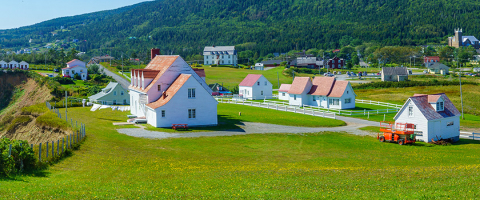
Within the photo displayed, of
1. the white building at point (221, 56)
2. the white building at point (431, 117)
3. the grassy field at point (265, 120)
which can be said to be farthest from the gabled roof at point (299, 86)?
the white building at point (221, 56)

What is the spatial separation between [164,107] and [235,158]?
56.5ft

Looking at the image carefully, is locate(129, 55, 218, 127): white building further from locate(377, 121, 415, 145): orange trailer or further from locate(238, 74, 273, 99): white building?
locate(238, 74, 273, 99): white building

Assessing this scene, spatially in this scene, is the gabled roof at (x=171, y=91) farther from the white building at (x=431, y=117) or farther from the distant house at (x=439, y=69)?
the distant house at (x=439, y=69)

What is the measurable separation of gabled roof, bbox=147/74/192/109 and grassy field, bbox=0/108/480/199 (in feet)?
24.6

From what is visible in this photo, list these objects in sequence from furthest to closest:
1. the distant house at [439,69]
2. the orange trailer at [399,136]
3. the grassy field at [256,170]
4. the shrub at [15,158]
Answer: the distant house at [439,69], the orange trailer at [399,136], the shrub at [15,158], the grassy field at [256,170]

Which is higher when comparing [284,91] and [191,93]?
[191,93]

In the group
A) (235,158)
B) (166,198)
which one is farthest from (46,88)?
(166,198)

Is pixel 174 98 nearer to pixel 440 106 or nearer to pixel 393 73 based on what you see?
pixel 440 106

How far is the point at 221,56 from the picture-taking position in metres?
190

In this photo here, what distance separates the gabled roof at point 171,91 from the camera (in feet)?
149

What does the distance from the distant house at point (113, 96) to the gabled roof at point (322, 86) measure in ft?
113

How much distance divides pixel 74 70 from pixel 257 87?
59.9 metres

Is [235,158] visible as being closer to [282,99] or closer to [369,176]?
[369,176]

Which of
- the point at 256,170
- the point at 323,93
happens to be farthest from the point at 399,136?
the point at 323,93
